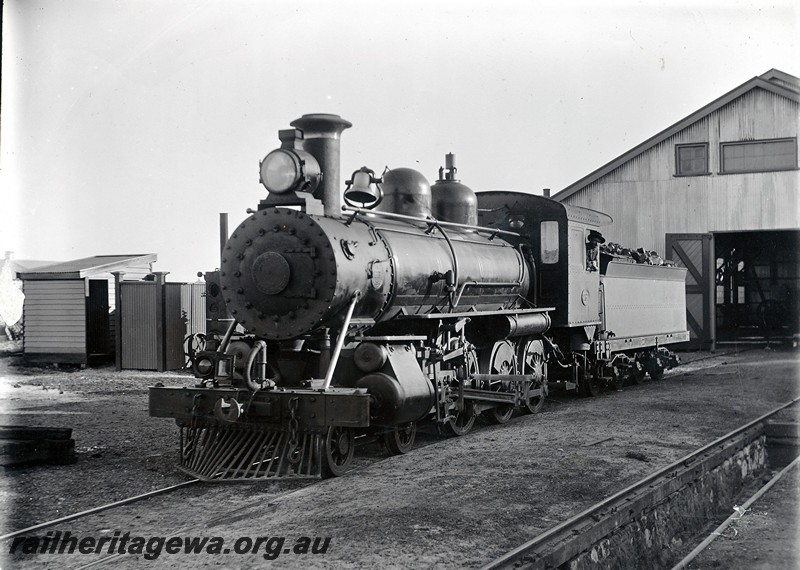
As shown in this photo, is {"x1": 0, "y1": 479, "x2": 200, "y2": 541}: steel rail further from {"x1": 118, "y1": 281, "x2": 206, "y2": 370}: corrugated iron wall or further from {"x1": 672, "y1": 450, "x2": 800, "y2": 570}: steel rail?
{"x1": 118, "y1": 281, "x2": 206, "y2": 370}: corrugated iron wall

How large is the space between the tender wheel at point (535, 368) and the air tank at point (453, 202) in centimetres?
210

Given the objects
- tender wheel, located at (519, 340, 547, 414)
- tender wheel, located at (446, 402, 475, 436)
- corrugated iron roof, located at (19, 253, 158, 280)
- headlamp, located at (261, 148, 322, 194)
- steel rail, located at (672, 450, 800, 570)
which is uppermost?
headlamp, located at (261, 148, 322, 194)

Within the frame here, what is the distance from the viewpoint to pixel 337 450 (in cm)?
772

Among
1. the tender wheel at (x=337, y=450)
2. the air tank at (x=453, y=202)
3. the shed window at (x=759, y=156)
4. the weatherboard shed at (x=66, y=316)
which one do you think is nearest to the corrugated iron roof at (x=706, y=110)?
the shed window at (x=759, y=156)

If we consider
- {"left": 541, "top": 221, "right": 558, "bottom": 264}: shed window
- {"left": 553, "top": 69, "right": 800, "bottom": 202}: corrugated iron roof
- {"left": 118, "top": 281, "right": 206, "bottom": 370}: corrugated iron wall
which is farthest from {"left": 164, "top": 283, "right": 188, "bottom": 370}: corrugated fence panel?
{"left": 553, "top": 69, "right": 800, "bottom": 202}: corrugated iron roof

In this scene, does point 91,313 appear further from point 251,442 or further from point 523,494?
point 523,494

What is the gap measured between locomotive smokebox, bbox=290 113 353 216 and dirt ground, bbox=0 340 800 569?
2.86 m

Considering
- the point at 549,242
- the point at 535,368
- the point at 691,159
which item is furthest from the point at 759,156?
the point at 535,368

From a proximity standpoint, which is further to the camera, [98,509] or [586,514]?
[98,509]

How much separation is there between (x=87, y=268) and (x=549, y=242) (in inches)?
512

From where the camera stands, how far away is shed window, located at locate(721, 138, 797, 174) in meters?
21.4

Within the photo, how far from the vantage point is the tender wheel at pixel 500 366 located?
10.7m

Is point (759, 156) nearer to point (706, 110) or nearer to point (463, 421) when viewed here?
point (706, 110)

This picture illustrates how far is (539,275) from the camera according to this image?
41.0ft
